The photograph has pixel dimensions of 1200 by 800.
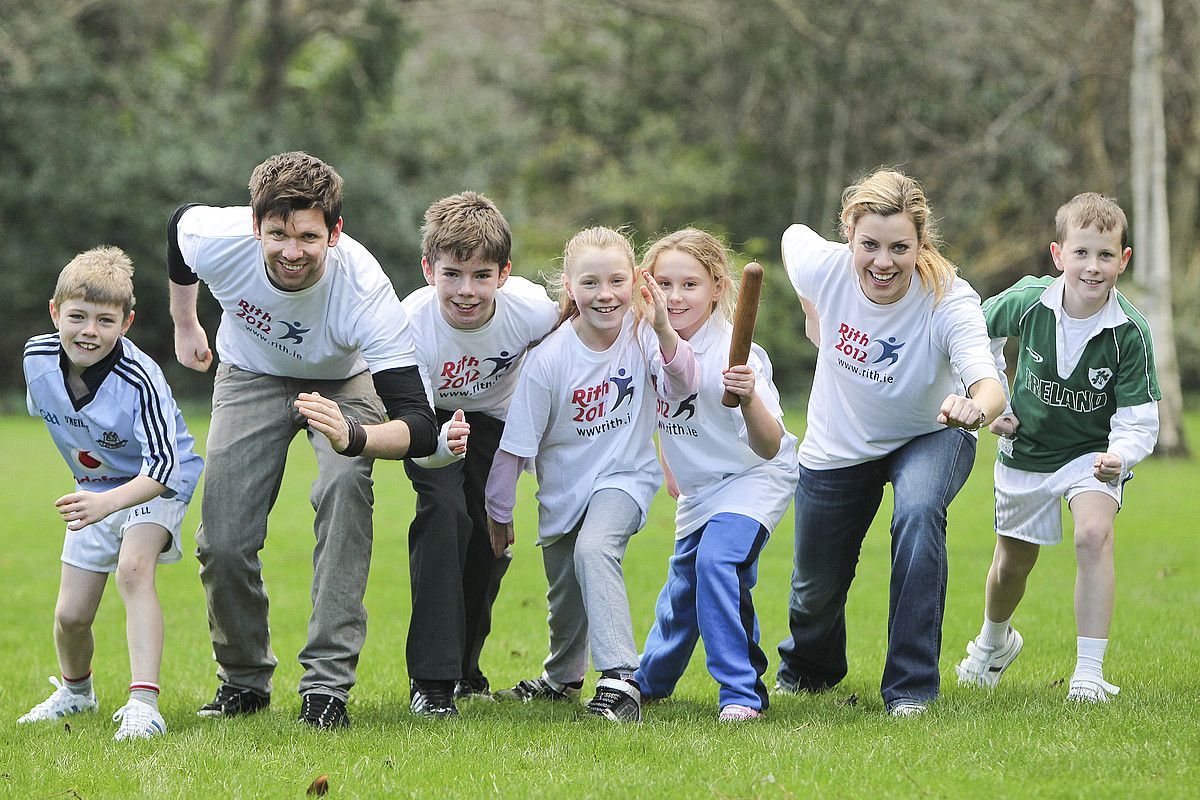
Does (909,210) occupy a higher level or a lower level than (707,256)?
higher

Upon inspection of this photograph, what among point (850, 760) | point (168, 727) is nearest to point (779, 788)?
point (850, 760)

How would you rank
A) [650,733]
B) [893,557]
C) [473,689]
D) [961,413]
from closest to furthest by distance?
[961,413], [650,733], [893,557], [473,689]

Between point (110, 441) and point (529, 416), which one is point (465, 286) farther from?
point (110, 441)

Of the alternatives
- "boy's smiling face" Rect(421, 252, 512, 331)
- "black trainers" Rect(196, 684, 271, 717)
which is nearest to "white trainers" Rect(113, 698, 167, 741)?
"black trainers" Rect(196, 684, 271, 717)

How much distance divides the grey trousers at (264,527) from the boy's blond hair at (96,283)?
0.57 metres

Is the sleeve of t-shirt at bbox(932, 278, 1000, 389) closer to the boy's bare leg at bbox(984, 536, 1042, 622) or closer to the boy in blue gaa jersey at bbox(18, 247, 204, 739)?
the boy's bare leg at bbox(984, 536, 1042, 622)

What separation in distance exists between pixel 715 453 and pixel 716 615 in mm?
681

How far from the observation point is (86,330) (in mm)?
5551

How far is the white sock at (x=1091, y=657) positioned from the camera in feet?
18.6

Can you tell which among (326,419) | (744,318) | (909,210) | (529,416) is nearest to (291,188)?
(326,419)

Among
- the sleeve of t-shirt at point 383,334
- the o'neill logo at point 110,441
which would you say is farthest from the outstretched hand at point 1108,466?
the o'neill logo at point 110,441

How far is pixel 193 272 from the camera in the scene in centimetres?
591

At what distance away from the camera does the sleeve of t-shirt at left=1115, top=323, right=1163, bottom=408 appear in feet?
19.0

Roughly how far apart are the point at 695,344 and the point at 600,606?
1.15 metres
